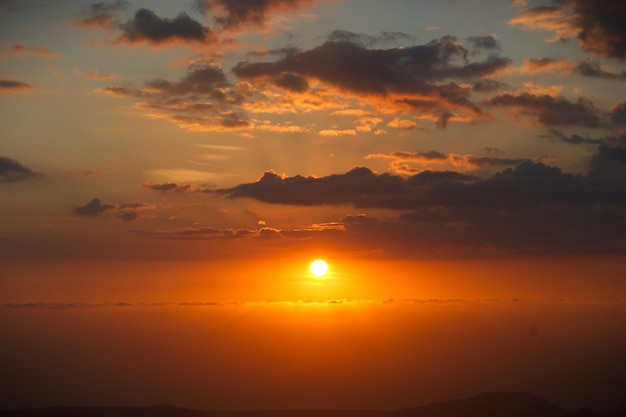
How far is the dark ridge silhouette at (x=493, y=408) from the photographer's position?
138m

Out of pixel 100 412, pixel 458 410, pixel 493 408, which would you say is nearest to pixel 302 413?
pixel 458 410

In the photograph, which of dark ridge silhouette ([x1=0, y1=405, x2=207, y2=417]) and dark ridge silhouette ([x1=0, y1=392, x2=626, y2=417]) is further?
dark ridge silhouette ([x1=0, y1=392, x2=626, y2=417])

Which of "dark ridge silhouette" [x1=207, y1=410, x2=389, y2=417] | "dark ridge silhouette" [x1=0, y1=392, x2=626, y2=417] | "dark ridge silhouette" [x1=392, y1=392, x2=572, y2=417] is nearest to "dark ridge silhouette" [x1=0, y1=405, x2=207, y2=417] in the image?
"dark ridge silhouette" [x1=0, y1=392, x2=626, y2=417]

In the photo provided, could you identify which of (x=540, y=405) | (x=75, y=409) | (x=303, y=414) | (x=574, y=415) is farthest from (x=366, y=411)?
(x=75, y=409)

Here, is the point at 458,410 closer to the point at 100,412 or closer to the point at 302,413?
the point at 302,413

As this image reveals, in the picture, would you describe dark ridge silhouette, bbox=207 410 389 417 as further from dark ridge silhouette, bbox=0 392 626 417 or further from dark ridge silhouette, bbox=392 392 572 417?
dark ridge silhouette, bbox=392 392 572 417

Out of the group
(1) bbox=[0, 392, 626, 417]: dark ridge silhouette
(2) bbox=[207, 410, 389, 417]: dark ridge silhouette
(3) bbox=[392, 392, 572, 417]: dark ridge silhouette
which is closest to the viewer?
(1) bbox=[0, 392, 626, 417]: dark ridge silhouette

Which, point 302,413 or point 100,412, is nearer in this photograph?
point 100,412

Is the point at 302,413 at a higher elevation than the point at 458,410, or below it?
higher

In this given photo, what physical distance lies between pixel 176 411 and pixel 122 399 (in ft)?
238

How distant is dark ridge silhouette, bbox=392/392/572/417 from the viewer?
138 m

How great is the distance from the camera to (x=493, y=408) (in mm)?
141250

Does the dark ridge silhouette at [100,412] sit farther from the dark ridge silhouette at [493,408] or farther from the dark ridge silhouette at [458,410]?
the dark ridge silhouette at [493,408]

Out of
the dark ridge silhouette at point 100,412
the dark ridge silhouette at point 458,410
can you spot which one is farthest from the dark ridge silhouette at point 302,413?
the dark ridge silhouette at point 100,412
